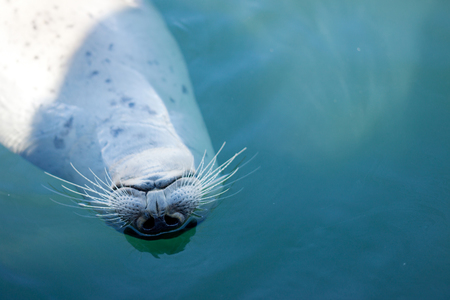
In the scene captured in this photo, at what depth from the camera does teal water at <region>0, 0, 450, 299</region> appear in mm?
2633

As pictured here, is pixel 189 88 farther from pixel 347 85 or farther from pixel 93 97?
pixel 347 85

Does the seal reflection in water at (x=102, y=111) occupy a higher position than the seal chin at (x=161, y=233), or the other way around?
the seal reflection in water at (x=102, y=111)

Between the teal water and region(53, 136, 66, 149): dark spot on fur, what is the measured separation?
44 centimetres

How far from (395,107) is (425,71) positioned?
502mm

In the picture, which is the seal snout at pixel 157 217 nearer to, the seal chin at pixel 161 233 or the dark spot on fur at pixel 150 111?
the seal chin at pixel 161 233

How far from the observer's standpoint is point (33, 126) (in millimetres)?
2721

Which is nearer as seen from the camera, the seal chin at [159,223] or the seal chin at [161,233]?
the seal chin at [159,223]

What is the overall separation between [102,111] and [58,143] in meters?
0.37

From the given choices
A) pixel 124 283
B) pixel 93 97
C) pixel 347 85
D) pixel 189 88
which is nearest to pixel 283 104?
pixel 347 85

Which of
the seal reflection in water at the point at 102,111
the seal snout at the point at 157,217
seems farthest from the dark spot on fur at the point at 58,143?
the seal snout at the point at 157,217

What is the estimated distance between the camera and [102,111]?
8.71 feet

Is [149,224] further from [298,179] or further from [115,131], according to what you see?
[298,179]

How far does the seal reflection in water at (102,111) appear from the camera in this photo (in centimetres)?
237

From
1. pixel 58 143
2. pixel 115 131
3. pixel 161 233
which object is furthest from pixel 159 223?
pixel 58 143
